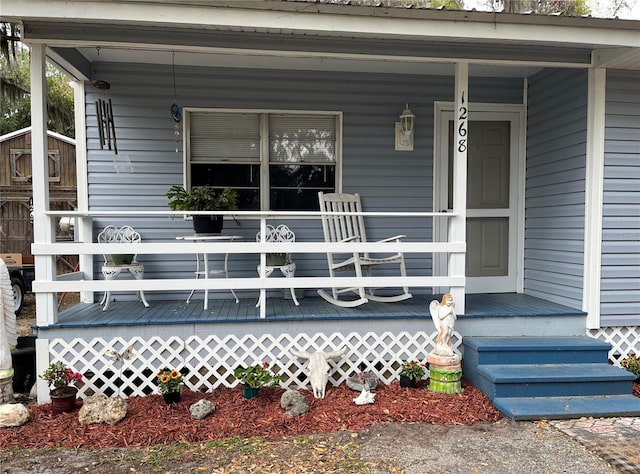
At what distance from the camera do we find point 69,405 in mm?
3133

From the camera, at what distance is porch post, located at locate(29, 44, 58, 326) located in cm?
327

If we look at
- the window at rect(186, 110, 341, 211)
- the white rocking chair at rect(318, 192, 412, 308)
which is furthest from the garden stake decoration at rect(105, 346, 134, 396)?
the window at rect(186, 110, 341, 211)

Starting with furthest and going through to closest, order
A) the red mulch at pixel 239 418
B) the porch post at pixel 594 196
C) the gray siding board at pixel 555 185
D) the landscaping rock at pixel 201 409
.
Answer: the gray siding board at pixel 555 185
the porch post at pixel 594 196
the landscaping rock at pixel 201 409
the red mulch at pixel 239 418

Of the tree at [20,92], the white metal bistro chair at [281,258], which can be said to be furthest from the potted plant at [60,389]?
the tree at [20,92]

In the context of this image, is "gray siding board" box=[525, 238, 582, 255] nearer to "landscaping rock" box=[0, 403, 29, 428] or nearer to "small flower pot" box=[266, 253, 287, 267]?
"small flower pot" box=[266, 253, 287, 267]

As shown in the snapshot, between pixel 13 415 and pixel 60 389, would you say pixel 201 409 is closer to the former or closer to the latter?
pixel 60 389

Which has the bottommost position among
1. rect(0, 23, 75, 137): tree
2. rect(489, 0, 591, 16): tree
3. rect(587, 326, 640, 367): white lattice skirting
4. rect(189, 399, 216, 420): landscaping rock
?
rect(189, 399, 216, 420): landscaping rock

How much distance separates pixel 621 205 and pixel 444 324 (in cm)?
191

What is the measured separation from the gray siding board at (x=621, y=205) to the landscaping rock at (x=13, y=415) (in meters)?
4.35

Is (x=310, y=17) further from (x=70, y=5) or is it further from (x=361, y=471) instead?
(x=361, y=471)

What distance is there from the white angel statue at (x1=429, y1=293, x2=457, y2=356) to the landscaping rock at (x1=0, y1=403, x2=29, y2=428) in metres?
2.80

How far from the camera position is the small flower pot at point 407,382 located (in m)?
3.52

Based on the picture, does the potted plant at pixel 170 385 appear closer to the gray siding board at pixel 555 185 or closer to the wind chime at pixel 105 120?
the wind chime at pixel 105 120

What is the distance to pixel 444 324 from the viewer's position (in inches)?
135
